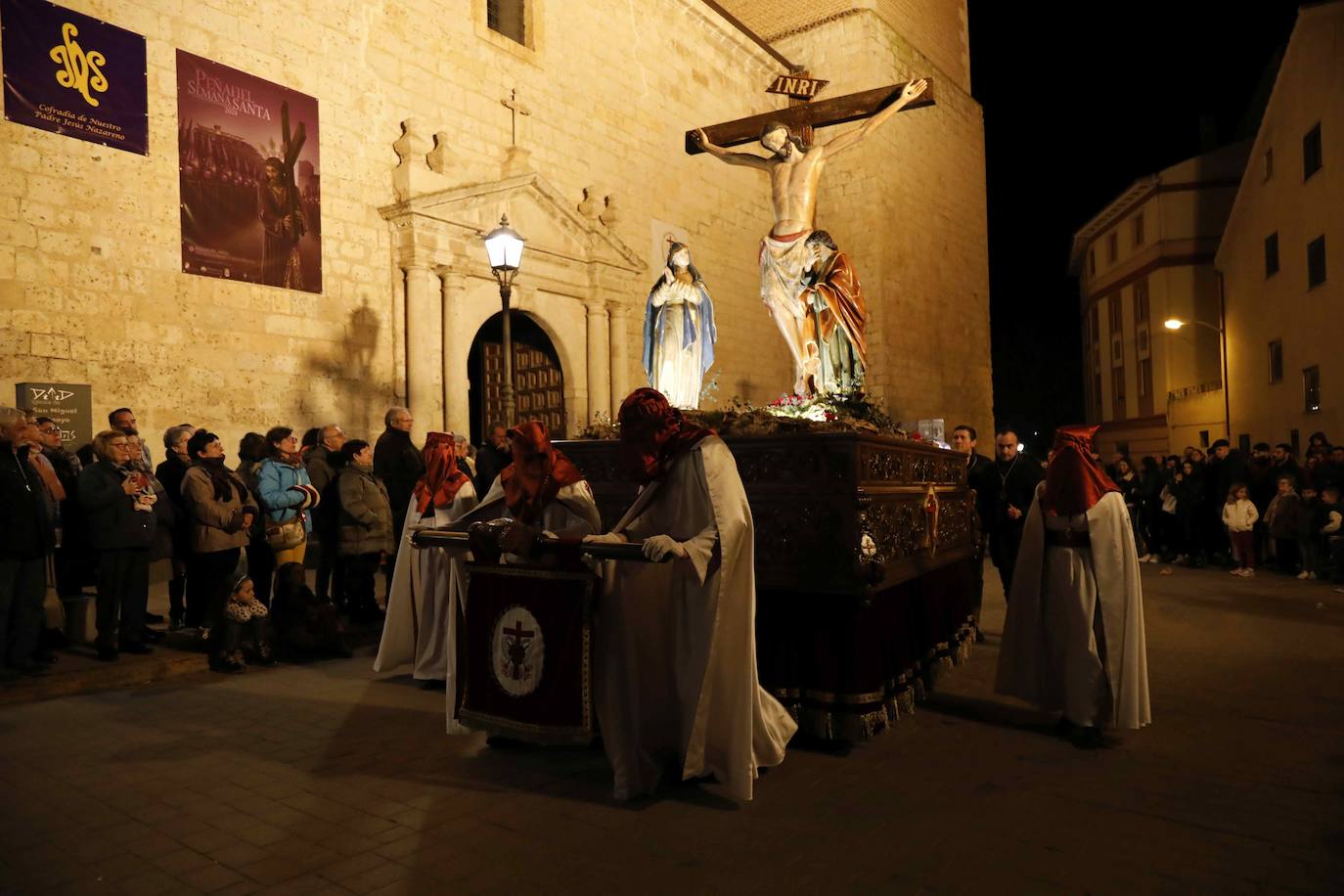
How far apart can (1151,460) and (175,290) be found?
1404 centimetres

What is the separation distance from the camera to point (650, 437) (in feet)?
13.6

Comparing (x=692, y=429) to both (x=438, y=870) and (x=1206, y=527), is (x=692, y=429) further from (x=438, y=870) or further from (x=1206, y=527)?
(x=1206, y=527)

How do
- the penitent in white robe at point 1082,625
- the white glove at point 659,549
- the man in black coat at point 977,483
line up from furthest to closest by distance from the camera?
the man in black coat at point 977,483 < the penitent in white robe at point 1082,625 < the white glove at point 659,549

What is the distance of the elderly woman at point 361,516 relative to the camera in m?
7.80

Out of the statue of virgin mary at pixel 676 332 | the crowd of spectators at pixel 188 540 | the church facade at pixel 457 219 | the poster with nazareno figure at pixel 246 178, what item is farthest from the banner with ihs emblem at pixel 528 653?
the poster with nazareno figure at pixel 246 178

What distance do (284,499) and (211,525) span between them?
60cm

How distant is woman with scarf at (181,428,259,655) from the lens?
7.01 m

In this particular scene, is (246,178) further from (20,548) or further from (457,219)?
(20,548)

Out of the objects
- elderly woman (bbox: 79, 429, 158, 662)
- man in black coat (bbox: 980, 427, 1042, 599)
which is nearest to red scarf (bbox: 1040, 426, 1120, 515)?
man in black coat (bbox: 980, 427, 1042, 599)

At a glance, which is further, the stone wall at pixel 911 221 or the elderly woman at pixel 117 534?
the stone wall at pixel 911 221

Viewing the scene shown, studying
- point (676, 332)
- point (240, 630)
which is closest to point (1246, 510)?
point (676, 332)

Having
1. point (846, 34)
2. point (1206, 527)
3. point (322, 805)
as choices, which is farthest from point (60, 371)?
point (846, 34)

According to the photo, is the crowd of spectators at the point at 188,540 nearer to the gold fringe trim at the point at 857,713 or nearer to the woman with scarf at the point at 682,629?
the woman with scarf at the point at 682,629

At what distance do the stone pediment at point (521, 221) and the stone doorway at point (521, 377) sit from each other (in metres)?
1.30
